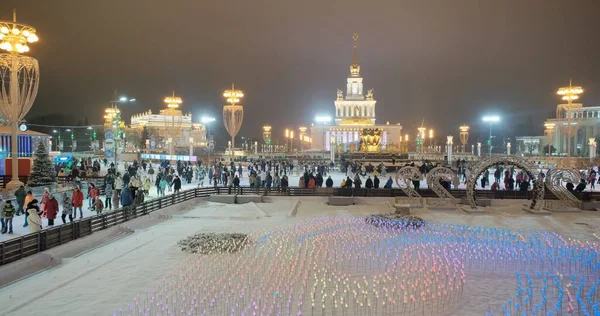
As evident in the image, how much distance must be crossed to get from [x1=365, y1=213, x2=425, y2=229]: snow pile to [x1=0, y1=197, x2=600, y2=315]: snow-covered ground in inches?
30.2

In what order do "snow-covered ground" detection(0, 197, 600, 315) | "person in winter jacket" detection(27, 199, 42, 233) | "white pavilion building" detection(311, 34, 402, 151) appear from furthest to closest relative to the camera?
"white pavilion building" detection(311, 34, 402, 151) < "person in winter jacket" detection(27, 199, 42, 233) < "snow-covered ground" detection(0, 197, 600, 315)

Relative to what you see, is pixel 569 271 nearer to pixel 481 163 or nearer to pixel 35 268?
pixel 481 163

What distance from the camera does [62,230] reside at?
1043 cm

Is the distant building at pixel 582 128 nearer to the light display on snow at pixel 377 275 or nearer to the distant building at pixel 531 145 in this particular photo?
the distant building at pixel 531 145

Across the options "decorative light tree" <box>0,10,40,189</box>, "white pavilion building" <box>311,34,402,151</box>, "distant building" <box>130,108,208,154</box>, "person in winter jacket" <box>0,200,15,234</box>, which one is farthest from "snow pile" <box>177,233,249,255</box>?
"distant building" <box>130,108,208,154</box>

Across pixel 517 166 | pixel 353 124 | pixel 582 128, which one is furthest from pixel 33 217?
pixel 582 128

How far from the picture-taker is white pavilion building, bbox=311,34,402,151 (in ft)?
260

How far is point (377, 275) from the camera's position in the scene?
30.9ft

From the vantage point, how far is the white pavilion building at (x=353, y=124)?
79.2m

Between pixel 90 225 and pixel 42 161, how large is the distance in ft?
33.3

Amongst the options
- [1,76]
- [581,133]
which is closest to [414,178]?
Answer: [1,76]

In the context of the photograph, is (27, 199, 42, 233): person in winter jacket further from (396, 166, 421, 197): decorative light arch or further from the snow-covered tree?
(396, 166, 421, 197): decorative light arch

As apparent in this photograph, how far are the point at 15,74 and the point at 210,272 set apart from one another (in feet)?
50.0

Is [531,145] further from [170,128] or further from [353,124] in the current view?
[170,128]
